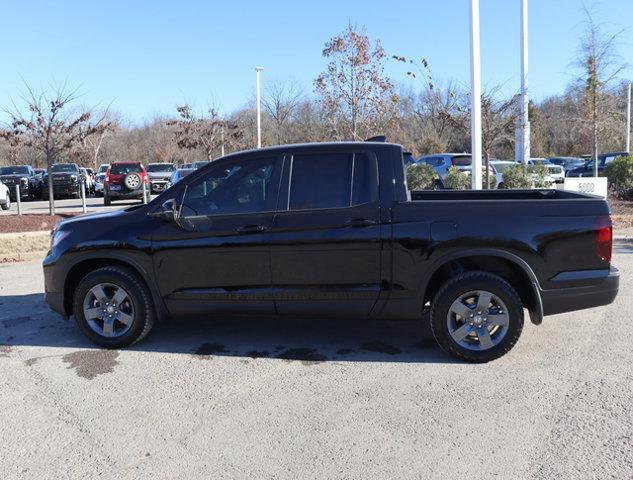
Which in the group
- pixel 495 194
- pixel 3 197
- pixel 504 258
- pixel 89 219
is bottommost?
pixel 504 258

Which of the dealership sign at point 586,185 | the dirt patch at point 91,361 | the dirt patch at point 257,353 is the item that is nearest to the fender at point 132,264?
the dirt patch at point 91,361

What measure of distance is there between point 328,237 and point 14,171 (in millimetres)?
29426

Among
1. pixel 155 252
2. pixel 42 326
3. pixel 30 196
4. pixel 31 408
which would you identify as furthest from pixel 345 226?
pixel 30 196

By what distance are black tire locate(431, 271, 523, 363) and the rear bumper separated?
0.85 feet

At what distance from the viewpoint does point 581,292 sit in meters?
4.76

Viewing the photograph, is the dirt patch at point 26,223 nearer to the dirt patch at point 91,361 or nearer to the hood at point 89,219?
the hood at point 89,219

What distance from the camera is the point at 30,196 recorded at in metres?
29.5

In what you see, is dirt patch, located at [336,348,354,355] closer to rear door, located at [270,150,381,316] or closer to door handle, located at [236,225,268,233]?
rear door, located at [270,150,381,316]

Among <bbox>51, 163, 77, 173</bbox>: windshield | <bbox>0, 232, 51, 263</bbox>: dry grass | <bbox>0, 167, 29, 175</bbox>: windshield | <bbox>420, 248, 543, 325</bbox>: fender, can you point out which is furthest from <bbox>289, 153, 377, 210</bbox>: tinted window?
<bbox>0, 167, 29, 175</bbox>: windshield

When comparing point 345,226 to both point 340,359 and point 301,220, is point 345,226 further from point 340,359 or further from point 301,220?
point 340,359

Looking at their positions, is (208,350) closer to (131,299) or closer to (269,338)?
(269,338)

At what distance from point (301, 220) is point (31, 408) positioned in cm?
246

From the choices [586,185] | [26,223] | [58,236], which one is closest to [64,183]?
[26,223]

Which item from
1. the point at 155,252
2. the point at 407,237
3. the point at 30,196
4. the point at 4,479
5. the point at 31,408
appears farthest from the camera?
the point at 30,196
